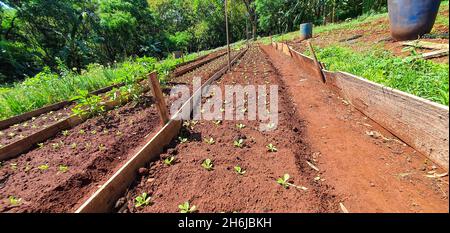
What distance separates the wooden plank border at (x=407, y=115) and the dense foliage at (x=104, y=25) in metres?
10.0

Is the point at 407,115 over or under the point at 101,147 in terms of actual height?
over

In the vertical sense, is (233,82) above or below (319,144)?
above

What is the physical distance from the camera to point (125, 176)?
2406mm

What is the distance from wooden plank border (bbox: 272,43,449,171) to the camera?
2.12 metres

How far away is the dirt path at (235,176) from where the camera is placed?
209cm

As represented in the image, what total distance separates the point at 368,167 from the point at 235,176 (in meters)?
1.55

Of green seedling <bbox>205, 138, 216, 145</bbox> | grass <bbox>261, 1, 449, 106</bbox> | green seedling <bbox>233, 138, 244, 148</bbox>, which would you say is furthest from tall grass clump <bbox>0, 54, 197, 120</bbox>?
grass <bbox>261, 1, 449, 106</bbox>

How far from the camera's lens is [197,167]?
2697 mm

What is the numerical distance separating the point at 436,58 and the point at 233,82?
4378 mm

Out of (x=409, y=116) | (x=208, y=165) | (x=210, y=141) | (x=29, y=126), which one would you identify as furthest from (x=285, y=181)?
(x=29, y=126)

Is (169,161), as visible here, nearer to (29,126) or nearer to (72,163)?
(72,163)

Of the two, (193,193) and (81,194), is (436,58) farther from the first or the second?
(81,194)
